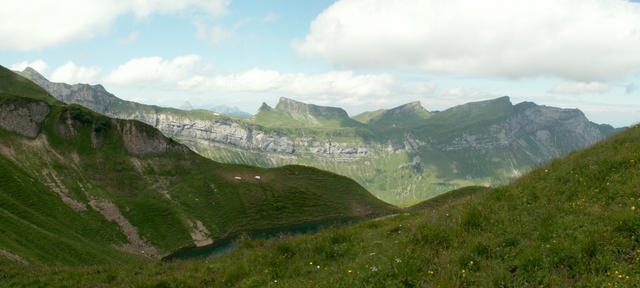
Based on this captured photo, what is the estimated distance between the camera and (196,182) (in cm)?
13362

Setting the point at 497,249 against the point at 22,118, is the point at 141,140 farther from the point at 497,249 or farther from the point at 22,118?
the point at 497,249

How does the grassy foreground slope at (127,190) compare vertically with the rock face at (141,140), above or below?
below

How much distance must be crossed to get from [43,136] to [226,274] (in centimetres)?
14668

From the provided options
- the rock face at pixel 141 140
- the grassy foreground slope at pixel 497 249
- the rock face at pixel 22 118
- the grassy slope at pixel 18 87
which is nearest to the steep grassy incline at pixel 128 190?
the rock face at pixel 22 118

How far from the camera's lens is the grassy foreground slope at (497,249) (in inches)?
366

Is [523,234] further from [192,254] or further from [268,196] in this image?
[268,196]

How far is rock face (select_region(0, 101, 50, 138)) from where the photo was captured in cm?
11381

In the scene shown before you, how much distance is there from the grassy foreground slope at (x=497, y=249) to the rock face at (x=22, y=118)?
134m

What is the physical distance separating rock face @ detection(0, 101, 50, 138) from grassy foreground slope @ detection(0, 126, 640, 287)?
13448cm

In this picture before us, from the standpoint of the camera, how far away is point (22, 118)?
11788 cm

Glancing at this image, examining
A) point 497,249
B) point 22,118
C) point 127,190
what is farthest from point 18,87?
point 497,249

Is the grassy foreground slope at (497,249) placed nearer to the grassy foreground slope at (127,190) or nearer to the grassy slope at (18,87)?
the grassy foreground slope at (127,190)

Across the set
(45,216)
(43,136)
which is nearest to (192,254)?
(45,216)

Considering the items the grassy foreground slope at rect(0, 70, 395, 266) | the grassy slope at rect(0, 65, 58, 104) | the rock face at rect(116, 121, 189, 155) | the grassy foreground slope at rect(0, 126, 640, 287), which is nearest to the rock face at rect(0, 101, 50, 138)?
the grassy foreground slope at rect(0, 70, 395, 266)
